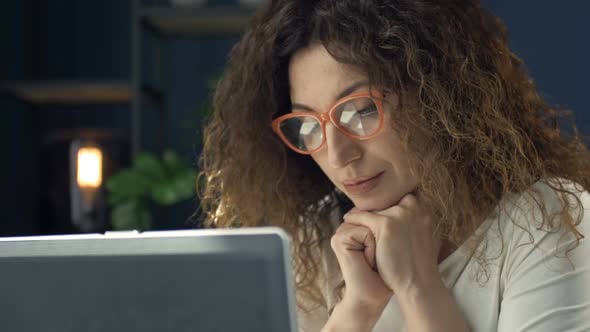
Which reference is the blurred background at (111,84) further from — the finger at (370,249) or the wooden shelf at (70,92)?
the finger at (370,249)

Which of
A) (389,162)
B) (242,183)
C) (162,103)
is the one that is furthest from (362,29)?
(162,103)

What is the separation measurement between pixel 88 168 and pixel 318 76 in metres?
2.52

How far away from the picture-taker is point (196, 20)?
375 centimetres

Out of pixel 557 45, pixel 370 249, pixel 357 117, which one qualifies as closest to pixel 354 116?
pixel 357 117

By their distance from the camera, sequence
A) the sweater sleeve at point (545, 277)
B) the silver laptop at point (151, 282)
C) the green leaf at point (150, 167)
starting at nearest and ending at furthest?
the silver laptop at point (151, 282)
the sweater sleeve at point (545, 277)
the green leaf at point (150, 167)

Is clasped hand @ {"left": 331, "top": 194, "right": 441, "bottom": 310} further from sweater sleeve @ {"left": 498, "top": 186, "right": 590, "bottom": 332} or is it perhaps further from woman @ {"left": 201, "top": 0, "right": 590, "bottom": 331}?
sweater sleeve @ {"left": 498, "top": 186, "right": 590, "bottom": 332}

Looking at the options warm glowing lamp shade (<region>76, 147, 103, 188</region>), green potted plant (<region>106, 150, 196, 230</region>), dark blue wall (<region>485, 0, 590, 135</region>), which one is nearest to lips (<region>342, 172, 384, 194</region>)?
green potted plant (<region>106, 150, 196, 230</region>)

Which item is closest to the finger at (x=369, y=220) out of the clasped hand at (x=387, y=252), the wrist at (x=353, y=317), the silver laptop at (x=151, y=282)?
the clasped hand at (x=387, y=252)

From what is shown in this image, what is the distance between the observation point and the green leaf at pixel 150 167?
3408mm

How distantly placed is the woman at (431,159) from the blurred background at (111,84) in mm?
2298

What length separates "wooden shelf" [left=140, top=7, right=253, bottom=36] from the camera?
12.0ft

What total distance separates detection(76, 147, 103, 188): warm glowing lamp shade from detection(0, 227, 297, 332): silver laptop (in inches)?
114

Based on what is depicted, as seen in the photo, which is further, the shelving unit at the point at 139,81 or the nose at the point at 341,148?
the shelving unit at the point at 139,81

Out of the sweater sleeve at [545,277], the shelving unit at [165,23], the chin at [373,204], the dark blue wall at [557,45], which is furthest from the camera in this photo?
the dark blue wall at [557,45]
